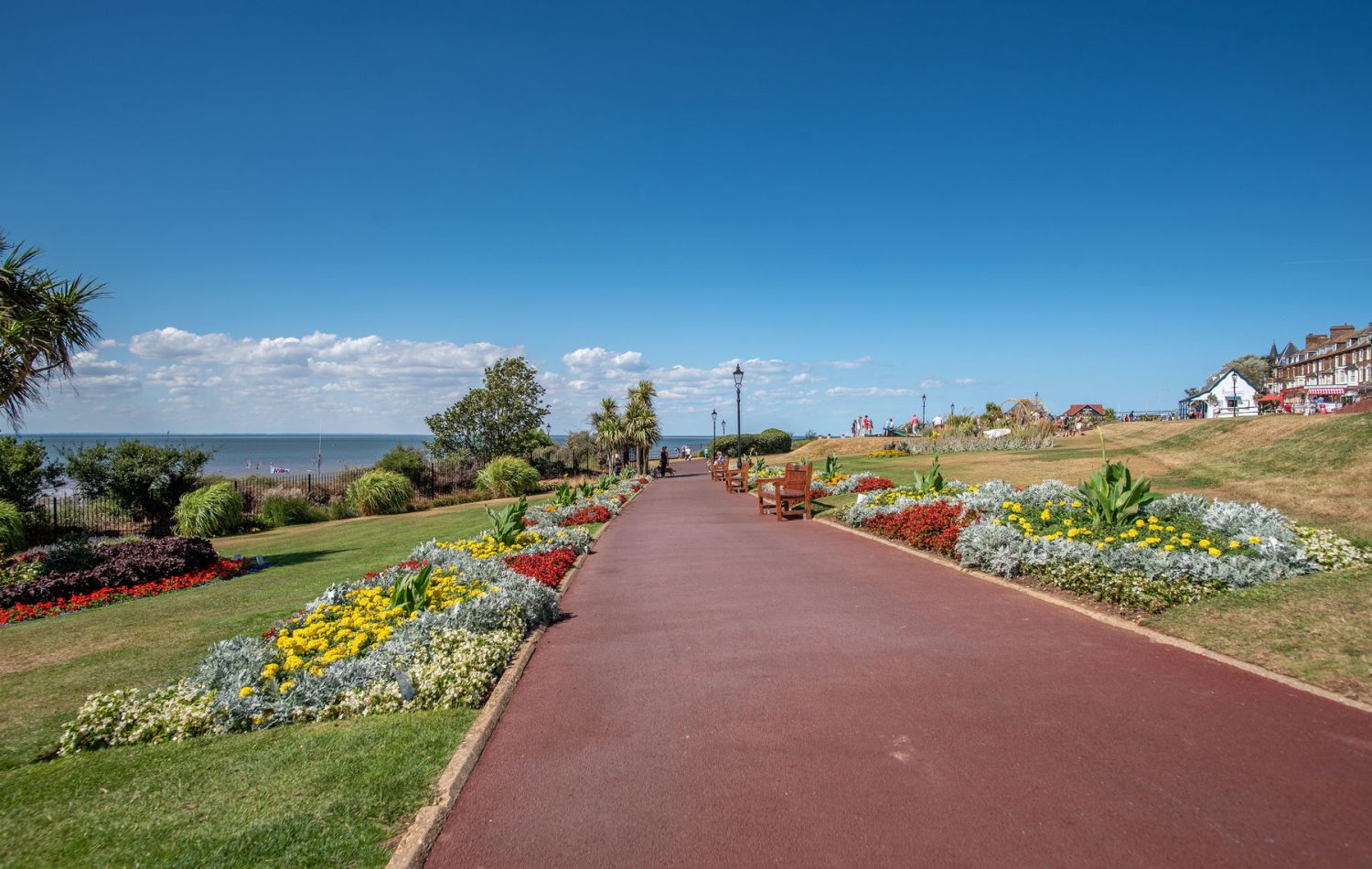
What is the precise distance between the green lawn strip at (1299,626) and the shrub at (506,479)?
26.9 metres

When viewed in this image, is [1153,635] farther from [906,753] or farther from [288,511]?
[288,511]

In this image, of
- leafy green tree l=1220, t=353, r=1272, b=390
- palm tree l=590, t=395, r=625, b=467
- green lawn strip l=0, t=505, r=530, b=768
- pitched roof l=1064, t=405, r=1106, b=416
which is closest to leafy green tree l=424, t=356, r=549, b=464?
palm tree l=590, t=395, r=625, b=467

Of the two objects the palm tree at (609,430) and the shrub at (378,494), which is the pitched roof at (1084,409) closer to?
the palm tree at (609,430)

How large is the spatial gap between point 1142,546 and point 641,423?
35.6 metres

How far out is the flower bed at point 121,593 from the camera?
917 cm

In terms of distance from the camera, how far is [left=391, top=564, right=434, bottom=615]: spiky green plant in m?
6.22

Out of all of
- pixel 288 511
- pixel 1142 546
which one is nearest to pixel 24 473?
pixel 288 511

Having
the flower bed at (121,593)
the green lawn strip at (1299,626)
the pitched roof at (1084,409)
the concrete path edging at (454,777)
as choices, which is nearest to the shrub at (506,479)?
the flower bed at (121,593)

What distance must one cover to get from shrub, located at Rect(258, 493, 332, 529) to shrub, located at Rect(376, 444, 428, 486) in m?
4.40

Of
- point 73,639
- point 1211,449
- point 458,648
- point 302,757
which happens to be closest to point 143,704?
point 302,757

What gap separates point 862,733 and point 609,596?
436cm

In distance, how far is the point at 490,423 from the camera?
128 ft

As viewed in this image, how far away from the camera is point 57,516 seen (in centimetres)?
1983

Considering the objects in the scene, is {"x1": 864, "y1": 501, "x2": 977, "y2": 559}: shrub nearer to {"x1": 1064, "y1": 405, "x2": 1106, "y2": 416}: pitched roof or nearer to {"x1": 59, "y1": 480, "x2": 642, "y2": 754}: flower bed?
{"x1": 59, "y1": 480, "x2": 642, "y2": 754}: flower bed
